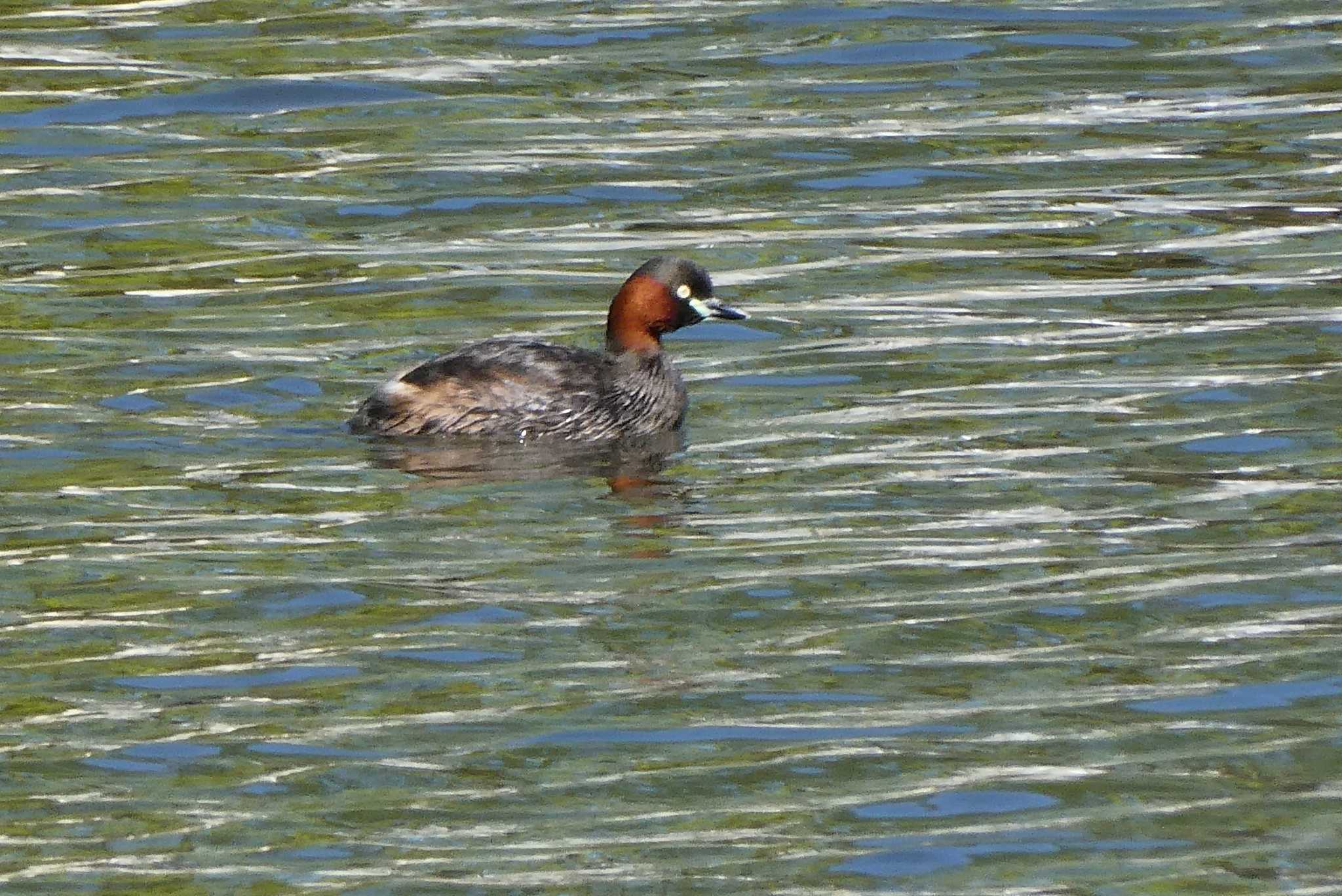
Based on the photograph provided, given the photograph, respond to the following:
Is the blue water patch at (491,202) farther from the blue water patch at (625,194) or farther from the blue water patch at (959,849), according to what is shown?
the blue water patch at (959,849)

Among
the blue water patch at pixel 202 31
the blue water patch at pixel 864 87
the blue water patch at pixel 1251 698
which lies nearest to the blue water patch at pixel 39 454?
the blue water patch at pixel 1251 698

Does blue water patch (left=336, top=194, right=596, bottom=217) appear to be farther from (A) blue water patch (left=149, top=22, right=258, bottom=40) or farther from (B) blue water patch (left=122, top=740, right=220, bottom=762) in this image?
(B) blue water patch (left=122, top=740, right=220, bottom=762)

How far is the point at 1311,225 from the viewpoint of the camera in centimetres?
1382

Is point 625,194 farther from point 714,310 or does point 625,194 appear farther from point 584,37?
point 584,37

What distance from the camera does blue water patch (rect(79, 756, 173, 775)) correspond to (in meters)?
7.22

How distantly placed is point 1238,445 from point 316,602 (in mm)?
3557

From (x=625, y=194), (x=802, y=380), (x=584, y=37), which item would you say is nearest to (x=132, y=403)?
(x=802, y=380)

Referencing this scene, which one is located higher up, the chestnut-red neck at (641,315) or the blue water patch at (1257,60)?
the blue water patch at (1257,60)

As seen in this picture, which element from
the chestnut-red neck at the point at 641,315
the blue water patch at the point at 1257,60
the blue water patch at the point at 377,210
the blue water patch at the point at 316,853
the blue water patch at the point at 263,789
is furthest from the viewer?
the blue water patch at the point at 1257,60

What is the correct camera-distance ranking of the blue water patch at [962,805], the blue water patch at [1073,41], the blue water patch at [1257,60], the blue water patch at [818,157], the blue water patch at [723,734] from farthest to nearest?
the blue water patch at [1073,41]
the blue water patch at [1257,60]
the blue water patch at [818,157]
the blue water patch at [723,734]
the blue water patch at [962,805]

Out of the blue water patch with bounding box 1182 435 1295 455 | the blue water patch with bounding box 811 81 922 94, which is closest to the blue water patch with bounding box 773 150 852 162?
the blue water patch with bounding box 811 81 922 94

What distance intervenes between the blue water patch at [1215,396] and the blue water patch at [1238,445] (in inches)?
22.0

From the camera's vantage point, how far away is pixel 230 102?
54.1 feet

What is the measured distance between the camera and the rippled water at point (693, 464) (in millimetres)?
6953
